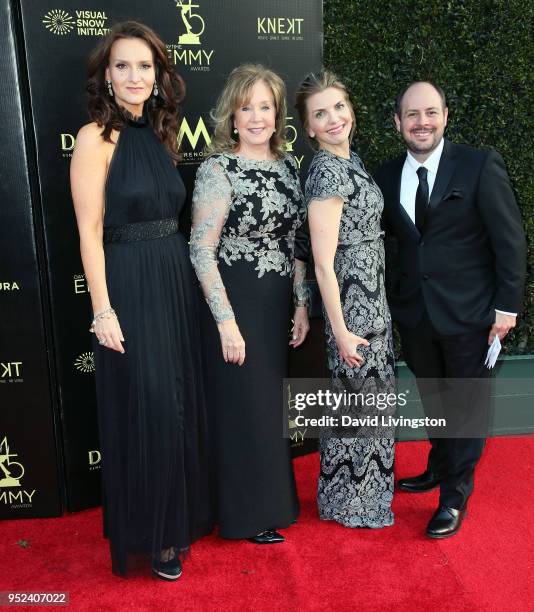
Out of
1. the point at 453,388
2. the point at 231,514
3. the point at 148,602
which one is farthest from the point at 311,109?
the point at 148,602


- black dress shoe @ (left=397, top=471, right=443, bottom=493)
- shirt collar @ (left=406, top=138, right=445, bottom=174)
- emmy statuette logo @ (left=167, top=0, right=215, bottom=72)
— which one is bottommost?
black dress shoe @ (left=397, top=471, right=443, bottom=493)

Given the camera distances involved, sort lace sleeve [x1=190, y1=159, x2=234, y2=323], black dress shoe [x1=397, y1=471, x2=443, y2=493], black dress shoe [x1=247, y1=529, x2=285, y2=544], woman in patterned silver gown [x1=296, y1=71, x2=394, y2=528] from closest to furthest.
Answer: lace sleeve [x1=190, y1=159, x2=234, y2=323], woman in patterned silver gown [x1=296, y1=71, x2=394, y2=528], black dress shoe [x1=247, y1=529, x2=285, y2=544], black dress shoe [x1=397, y1=471, x2=443, y2=493]

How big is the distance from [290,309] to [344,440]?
64 cm

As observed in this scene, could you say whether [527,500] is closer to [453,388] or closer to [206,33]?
[453,388]

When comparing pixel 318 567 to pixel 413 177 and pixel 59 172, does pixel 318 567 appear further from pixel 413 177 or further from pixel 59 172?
pixel 59 172

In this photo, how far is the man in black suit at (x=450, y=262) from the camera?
268 cm

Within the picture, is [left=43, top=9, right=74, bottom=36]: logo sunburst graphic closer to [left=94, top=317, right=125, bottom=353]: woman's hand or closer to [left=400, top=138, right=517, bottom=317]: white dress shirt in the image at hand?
[left=94, top=317, right=125, bottom=353]: woman's hand

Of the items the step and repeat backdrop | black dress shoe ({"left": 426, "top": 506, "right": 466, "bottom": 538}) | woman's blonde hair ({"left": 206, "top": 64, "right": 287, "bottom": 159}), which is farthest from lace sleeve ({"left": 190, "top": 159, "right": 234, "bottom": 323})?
black dress shoe ({"left": 426, "top": 506, "right": 466, "bottom": 538})

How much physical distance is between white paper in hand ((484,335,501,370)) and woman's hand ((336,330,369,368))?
0.54 m

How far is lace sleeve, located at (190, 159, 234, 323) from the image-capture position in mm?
2482

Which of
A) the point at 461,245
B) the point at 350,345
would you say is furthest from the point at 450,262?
the point at 350,345

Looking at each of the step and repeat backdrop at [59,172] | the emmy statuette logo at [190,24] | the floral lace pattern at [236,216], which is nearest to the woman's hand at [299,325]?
the floral lace pattern at [236,216]

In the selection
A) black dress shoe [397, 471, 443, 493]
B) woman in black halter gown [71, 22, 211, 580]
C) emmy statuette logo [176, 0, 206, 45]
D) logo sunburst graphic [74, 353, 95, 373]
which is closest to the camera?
woman in black halter gown [71, 22, 211, 580]

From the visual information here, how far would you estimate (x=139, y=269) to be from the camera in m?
2.43
